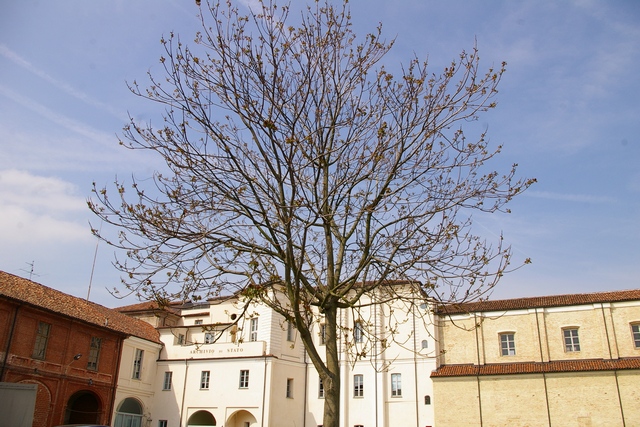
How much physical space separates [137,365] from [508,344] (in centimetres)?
2387

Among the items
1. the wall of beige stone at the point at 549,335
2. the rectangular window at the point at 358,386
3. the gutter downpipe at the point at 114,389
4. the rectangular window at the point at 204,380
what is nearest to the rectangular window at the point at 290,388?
the rectangular window at the point at 358,386

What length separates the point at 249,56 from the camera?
868 cm

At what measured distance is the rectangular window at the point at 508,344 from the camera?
3222 cm

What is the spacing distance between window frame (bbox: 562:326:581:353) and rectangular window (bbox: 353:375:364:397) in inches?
498

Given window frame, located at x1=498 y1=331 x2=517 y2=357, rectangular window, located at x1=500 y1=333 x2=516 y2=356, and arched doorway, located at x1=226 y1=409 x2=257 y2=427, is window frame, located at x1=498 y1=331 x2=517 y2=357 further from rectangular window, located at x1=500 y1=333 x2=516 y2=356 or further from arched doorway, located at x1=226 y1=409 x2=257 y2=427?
arched doorway, located at x1=226 y1=409 x2=257 y2=427

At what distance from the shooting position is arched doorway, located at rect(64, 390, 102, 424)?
2956cm

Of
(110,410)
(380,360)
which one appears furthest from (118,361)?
(380,360)

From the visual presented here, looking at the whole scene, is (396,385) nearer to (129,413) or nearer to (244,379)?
(244,379)

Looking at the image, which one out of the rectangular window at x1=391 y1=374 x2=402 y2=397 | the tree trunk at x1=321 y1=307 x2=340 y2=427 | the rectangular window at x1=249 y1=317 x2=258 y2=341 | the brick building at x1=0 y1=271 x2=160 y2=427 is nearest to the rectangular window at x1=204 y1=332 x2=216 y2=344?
the tree trunk at x1=321 y1=307 x2=340 y2=427

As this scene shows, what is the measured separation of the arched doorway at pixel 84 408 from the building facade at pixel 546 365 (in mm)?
19706

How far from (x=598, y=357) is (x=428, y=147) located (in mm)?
26985

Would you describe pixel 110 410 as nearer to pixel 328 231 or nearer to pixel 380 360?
pixel 380 360

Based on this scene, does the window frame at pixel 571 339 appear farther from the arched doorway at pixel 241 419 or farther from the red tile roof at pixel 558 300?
the arched doorway at pixel 241 419

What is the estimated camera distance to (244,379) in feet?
112
